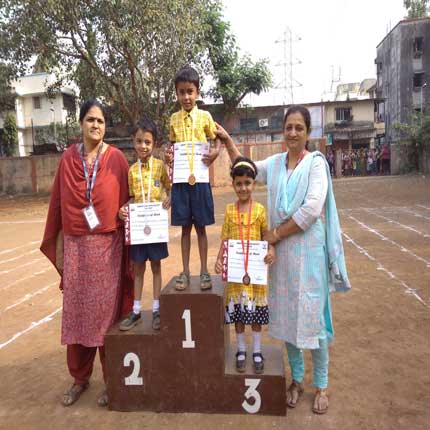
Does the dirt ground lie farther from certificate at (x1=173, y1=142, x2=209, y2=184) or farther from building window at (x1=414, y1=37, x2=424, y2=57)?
building window at (x1=414, y1=37, x2=424, y2=57)

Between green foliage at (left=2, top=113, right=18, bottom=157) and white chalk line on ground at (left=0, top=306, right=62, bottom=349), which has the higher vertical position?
green foliage at (left=2, top=113, right=18, bottom=157)

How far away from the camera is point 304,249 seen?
277 centimetres

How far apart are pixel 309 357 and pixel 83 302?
2.07m

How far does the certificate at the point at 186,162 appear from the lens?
9.79ft

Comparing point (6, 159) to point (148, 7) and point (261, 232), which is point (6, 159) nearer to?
point (148, 7)

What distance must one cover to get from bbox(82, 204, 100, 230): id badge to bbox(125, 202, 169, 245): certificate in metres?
0.23

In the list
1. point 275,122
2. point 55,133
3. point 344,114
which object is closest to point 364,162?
point 344,114

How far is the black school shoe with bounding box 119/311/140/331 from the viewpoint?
3017mm

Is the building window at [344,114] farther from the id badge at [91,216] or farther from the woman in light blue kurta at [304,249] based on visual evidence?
the id badge at [91,216]

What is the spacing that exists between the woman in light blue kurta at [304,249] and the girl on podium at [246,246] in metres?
0.11

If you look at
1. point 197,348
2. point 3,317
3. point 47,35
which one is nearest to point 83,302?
point 197,348

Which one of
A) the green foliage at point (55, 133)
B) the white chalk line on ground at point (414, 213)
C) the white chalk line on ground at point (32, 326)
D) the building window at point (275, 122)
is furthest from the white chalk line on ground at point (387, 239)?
the green foliage at point (55, 133)

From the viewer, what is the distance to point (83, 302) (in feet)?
10.0

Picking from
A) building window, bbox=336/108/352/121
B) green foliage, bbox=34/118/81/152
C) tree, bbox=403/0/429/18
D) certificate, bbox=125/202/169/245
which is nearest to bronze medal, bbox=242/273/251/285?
certificate, bbox=125/202/169/245
